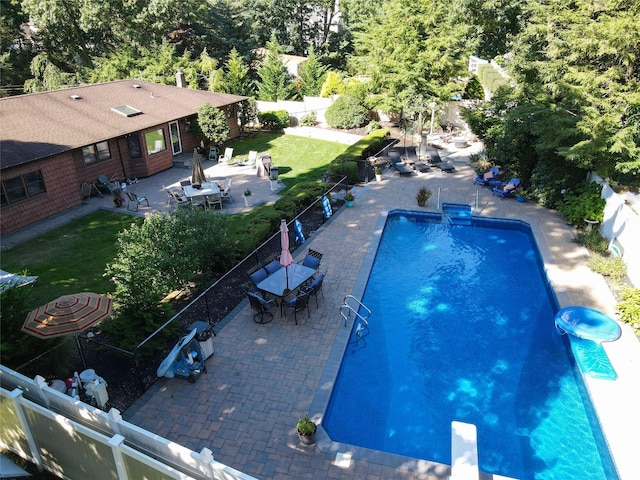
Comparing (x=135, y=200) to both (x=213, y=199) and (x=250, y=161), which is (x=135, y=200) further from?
(x=250, y=161)

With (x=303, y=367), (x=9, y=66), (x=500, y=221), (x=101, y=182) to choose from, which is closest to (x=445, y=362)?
(x=303, y=367)

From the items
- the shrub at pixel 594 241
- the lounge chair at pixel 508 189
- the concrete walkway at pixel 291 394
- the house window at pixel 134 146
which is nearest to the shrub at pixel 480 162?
the lounge chair at pixel 508 189

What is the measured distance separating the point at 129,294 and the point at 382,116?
27.9m

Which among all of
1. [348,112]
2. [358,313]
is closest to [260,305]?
[358,313]

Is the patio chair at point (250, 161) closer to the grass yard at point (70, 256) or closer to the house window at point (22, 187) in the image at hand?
the grass yard at point (70, 256)

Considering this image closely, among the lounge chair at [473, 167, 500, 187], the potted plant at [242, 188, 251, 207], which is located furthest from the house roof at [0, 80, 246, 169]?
the lounge chair at [473, 167, 500, 187]

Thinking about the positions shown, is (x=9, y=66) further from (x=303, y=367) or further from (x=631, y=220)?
(x=631, y=220)

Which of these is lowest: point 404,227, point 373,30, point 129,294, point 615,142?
point 404,227

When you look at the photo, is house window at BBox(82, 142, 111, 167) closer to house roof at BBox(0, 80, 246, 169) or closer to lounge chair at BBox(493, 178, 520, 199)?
house roof at BBox(0, 80, 246, 169)

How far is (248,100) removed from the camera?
32.1m

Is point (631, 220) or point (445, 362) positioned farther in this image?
point (631, 220)

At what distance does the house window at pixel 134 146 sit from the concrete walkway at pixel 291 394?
13.1 m

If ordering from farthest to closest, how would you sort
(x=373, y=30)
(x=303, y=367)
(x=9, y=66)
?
1. (x=9, y=66)
2. (x=373, y=30)
3. (x=303, y=367)

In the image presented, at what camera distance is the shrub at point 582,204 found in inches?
667
